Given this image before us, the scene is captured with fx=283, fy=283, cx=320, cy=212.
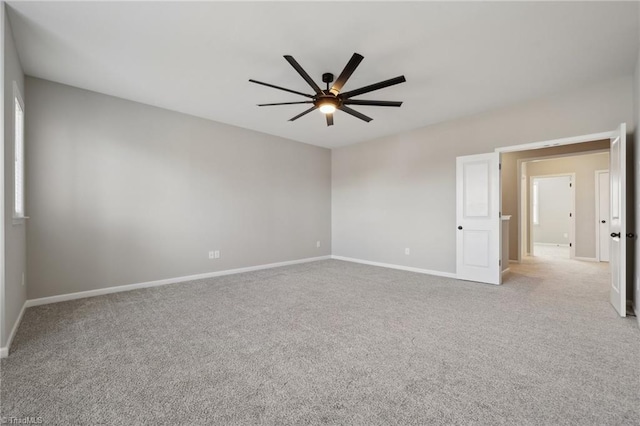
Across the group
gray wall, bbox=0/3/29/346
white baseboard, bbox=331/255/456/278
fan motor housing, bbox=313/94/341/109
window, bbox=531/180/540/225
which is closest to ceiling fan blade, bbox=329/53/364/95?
fan motor housing, bbox=313/94/341/109

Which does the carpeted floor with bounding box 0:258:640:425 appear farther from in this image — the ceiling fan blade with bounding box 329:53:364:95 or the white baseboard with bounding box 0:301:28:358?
the ceiling fan blade with bounding box 329:53:364:95

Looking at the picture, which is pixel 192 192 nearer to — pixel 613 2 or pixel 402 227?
pixel 402 227

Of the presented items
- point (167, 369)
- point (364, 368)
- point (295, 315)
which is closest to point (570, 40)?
point (364, 368)

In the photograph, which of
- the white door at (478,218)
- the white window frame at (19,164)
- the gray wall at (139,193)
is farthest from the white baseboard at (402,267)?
the white window frame at (19,164)

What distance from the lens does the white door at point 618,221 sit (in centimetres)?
296

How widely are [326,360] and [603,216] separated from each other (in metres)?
7.83

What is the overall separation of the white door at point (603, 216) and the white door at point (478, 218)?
4.19m

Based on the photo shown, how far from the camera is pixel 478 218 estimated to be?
4500 mm

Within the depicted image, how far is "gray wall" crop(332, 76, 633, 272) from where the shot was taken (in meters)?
3.67

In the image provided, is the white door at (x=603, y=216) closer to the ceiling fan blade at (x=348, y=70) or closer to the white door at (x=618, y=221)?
the white door at (x=618, y=221)

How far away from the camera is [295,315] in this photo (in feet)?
10.0

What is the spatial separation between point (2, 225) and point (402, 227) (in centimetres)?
531

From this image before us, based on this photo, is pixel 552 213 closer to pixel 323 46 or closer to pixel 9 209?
pixel 323 46

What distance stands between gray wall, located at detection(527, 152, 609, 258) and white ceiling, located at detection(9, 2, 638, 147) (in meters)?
4.57
